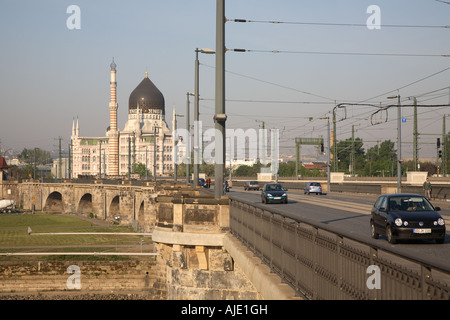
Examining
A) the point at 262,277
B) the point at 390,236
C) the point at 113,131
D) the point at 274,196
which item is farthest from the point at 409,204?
the point at 113,131

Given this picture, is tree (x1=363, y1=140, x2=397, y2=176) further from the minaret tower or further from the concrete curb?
the concrete curb

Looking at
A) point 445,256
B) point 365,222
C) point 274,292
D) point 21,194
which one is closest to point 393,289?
point 274,292

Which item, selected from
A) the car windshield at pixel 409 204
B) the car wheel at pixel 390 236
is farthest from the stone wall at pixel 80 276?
the car wheel at pixel 390 236

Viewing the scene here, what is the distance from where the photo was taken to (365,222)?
22.8 m

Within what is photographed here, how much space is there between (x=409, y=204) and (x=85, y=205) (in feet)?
313

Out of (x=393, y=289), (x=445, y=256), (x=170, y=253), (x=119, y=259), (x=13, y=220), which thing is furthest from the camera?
(x=13, y=220)

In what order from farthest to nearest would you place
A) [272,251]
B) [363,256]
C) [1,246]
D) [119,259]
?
1. [1,246]
2. [119,259]
3. [272,251]
4. [363,256]

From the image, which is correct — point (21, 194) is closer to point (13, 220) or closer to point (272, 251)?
point (13, 220)

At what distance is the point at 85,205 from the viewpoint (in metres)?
107

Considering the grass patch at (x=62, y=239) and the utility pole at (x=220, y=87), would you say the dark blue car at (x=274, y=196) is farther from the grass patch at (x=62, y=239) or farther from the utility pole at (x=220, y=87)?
the utility pole at (x=220, y=87)

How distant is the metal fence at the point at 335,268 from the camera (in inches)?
195

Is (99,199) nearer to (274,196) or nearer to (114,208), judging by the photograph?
(114,208)

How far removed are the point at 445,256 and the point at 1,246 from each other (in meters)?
53.9
